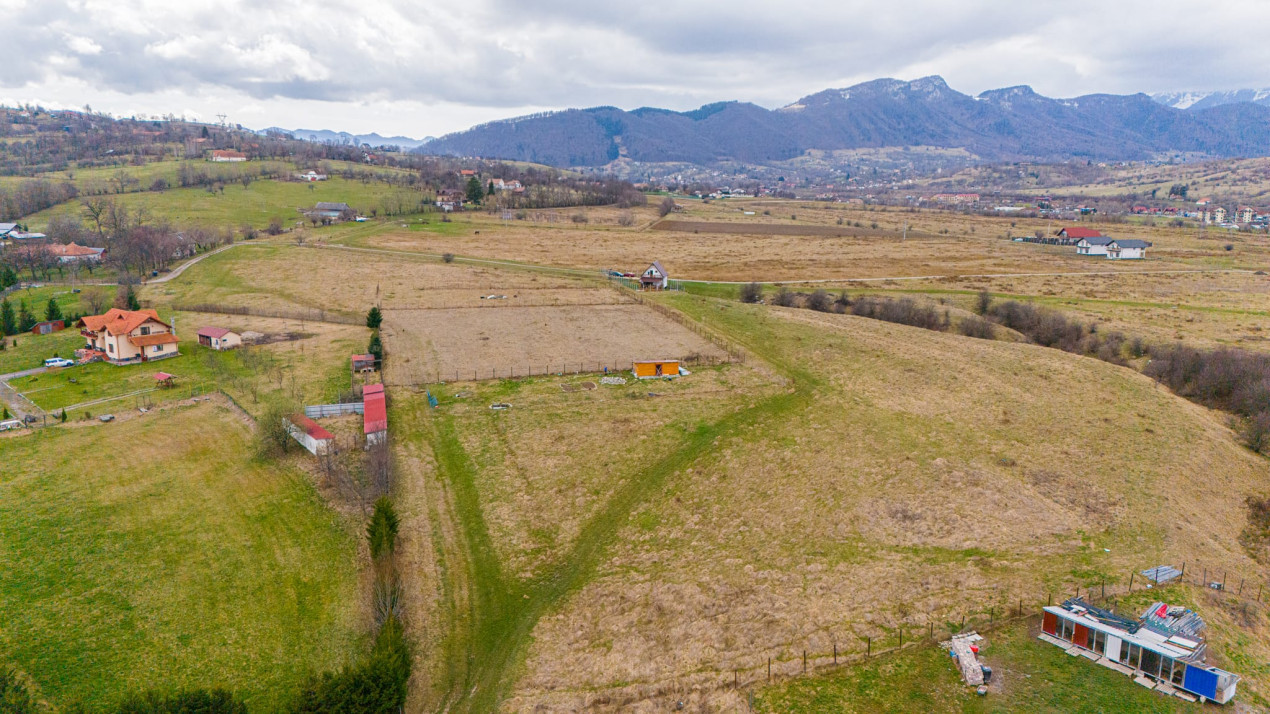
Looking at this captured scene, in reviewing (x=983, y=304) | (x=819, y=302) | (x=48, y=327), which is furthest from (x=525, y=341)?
(x=48, y=327)

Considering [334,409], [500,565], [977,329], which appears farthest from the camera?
[977,329]

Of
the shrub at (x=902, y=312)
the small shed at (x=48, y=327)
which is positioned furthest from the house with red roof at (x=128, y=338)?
the shrub at (x=902, y=312)

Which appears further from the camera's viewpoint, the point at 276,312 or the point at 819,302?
the point at 819,302

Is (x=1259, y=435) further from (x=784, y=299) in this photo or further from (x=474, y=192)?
(x=474, y=192)

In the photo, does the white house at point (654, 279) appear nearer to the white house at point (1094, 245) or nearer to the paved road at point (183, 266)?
the paved road at point (183, 266)

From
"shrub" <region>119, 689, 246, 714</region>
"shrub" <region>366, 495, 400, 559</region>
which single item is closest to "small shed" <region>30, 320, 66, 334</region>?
"shrub" <region>366, 495, 400, 559</region>

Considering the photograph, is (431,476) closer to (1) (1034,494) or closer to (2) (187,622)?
(2) (187,622)

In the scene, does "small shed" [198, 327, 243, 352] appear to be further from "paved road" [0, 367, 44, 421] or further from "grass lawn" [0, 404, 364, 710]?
"grass lawn" [0, 404, 364, 710]
